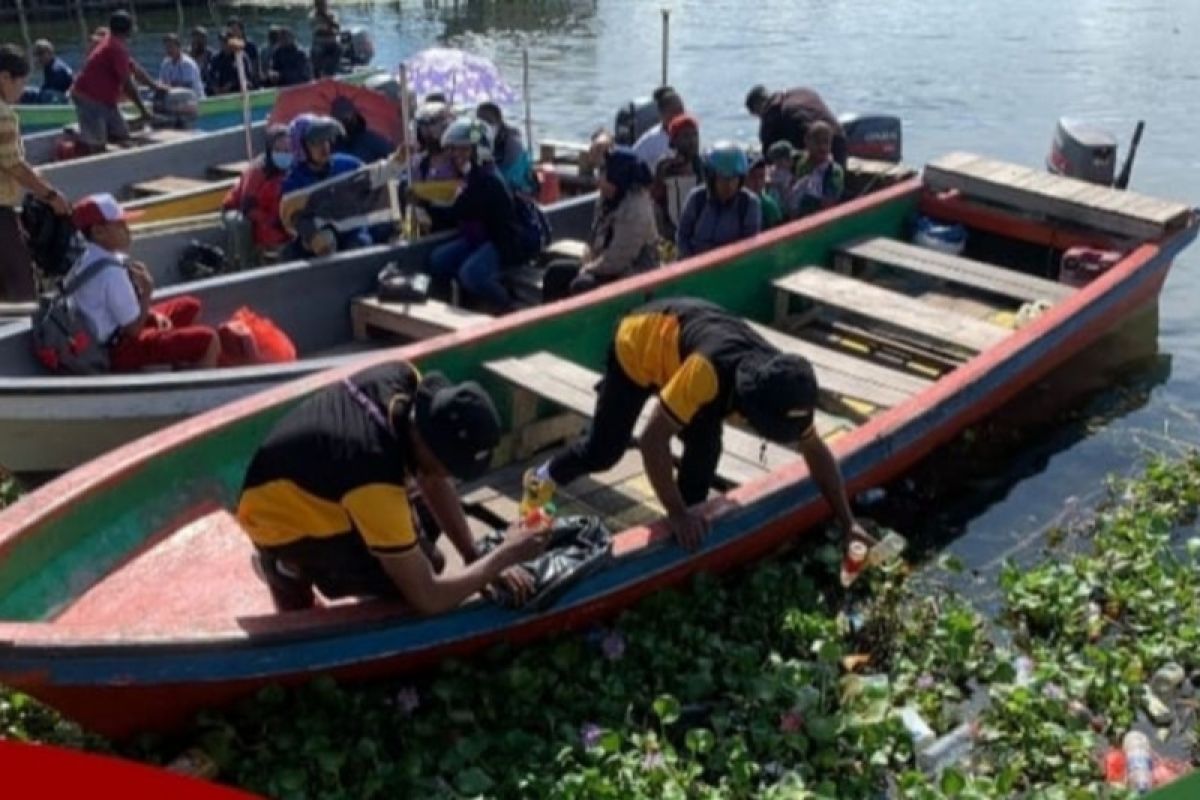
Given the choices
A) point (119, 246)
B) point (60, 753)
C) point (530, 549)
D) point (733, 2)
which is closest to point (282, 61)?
point (119, 246)

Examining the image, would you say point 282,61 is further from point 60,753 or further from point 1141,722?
point 60,753

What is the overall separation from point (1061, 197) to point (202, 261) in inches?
235

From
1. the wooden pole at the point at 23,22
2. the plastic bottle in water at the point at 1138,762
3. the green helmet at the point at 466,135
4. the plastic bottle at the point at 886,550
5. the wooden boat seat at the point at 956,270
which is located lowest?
the wooden pole at the point at 23,22

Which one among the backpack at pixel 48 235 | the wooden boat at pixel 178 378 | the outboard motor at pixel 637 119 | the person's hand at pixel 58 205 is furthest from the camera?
the outboard motor at pixel 637 119

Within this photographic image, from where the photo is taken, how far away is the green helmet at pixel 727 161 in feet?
26.3

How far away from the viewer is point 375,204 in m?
9.62

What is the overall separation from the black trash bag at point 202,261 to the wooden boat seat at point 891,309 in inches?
156

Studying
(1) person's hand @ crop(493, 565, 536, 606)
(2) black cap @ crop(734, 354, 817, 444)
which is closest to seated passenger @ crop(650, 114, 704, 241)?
(2) black cap @ crop(734, 354, 817, 444)

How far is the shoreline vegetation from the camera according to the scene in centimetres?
486

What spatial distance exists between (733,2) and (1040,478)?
28.8 m

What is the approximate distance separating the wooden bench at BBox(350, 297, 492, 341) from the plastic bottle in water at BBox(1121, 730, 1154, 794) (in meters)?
4.22

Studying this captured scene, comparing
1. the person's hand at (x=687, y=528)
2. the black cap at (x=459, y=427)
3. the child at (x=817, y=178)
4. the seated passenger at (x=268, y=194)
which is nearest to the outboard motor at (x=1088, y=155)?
the child at (x=817, y=178)

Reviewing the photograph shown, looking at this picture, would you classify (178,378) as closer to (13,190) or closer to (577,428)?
(577,428)

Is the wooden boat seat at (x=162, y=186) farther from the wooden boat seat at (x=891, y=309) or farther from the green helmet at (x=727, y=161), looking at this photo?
the wooden boat seat at (x=891, y=309)
